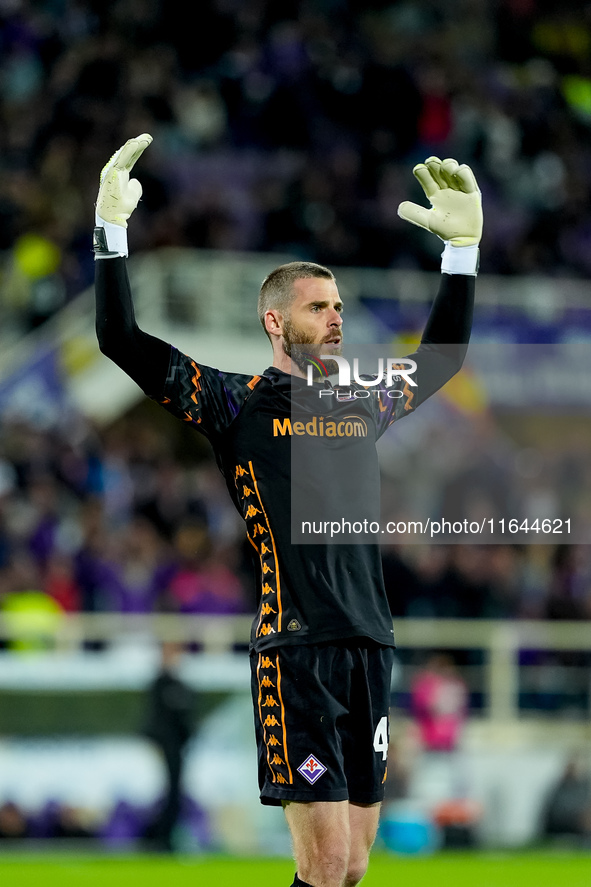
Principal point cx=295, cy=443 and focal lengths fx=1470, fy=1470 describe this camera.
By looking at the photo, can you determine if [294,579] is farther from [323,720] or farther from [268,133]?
[268,133]

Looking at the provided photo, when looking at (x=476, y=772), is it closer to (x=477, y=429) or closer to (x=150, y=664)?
(x=150, y=664)

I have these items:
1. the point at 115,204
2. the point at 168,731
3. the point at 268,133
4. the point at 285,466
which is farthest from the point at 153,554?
the point at 115,204

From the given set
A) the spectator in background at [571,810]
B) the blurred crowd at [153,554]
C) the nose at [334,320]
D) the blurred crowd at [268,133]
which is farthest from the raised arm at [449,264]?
the blurred crowd at [268,133]

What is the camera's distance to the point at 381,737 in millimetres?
4773

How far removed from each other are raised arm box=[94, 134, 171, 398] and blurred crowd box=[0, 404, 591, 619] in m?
8.10

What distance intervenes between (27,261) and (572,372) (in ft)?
19.6

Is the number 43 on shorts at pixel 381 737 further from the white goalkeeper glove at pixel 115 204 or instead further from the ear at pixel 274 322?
the white goalkeeper glove at pixel 115 204

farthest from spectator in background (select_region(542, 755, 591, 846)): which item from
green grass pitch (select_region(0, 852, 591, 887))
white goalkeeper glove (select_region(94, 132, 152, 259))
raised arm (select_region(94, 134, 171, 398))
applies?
white goalkeeper glove (select_region(94, 132, 152, 259))

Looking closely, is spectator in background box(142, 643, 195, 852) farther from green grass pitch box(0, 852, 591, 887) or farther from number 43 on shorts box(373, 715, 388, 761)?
number 43 on shorts box(373, 715, 388, 761)

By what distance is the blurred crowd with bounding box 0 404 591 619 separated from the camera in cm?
1305

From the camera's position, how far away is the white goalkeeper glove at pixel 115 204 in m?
4.71

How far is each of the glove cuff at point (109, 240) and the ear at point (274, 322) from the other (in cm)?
55

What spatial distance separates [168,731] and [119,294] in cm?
824

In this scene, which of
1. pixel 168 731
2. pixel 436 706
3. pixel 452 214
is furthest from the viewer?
pixel 436 706
